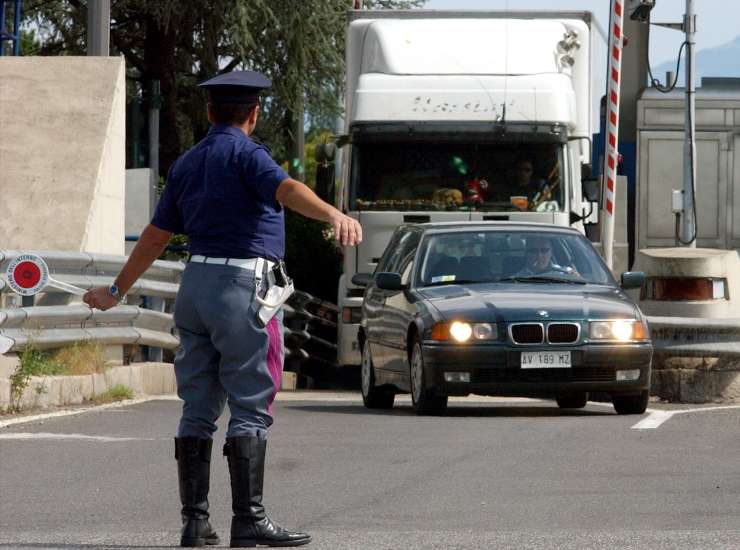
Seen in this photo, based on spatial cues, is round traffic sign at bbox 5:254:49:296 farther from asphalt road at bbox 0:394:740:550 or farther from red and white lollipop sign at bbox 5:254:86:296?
asphalt road at bbox 0:394:740:550

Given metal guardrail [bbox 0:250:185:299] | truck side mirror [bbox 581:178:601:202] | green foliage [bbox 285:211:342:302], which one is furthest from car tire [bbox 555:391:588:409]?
green foliage [bbox 285:211:342:302]

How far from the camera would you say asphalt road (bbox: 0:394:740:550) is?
745 centimetres

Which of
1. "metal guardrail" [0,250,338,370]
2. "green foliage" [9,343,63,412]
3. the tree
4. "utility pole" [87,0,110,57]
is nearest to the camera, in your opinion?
"green foliage" [9,343,63,412]

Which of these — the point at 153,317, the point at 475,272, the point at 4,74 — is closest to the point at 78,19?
the point at 4,74

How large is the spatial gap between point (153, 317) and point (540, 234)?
3.44m

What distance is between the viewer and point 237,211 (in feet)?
23.4

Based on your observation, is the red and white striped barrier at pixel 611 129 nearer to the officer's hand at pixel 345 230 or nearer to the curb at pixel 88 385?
the curb at pixel 88 385

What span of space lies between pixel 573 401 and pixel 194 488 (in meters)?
8.82

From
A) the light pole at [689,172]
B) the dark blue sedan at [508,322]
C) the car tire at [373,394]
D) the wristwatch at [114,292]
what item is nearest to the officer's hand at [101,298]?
the wristwatch at [114,292]

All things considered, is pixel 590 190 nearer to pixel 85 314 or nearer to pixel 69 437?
pixel 85 314

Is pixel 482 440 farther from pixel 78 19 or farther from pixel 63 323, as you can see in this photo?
pixel 78 19

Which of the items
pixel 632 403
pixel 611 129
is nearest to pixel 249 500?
pixel 632 403

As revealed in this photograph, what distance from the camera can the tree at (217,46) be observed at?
3175 centimetres

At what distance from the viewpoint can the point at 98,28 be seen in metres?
20.4
